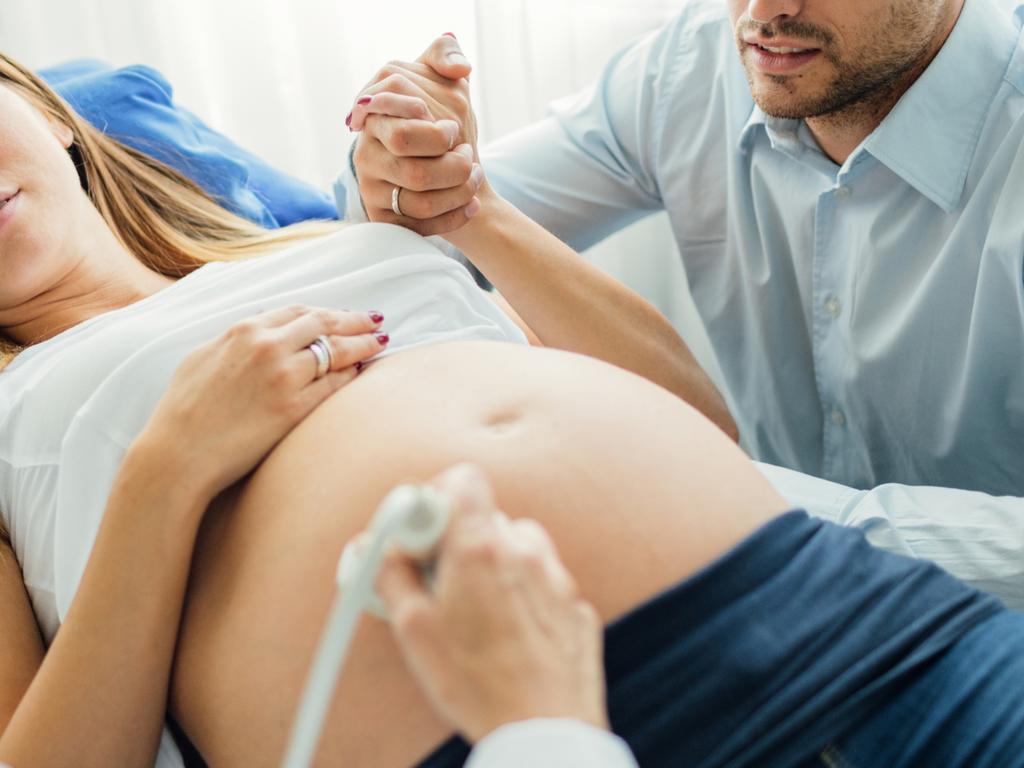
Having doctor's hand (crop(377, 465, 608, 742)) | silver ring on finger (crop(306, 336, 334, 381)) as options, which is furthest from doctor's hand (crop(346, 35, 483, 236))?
doctor's hand (crop(377, 465, 608, 742))

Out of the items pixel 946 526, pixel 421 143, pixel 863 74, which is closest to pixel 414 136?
pixel 421 143

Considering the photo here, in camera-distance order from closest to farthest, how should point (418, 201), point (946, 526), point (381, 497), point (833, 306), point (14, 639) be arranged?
point (381, 497)
point (14, 639)
point (946, 526)
point (418, 201)
point (833, 306)

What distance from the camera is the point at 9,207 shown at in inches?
44.1

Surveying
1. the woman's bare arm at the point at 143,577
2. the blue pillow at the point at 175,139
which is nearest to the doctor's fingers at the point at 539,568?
the woman's bare arm at the point at 143,577

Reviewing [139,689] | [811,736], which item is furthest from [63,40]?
[811,736]

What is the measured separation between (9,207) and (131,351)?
256 mm

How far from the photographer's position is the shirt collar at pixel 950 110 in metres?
1.24

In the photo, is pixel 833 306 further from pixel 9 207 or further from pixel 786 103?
pixel 9 207

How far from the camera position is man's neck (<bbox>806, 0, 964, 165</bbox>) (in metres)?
1.30

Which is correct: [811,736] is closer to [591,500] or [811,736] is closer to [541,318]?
[591,500]

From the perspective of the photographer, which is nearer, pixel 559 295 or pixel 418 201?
pixel 418 201

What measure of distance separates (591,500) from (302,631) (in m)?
0.24

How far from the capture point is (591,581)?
2.51 feet

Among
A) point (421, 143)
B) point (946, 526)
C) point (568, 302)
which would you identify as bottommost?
point (946, 526)
